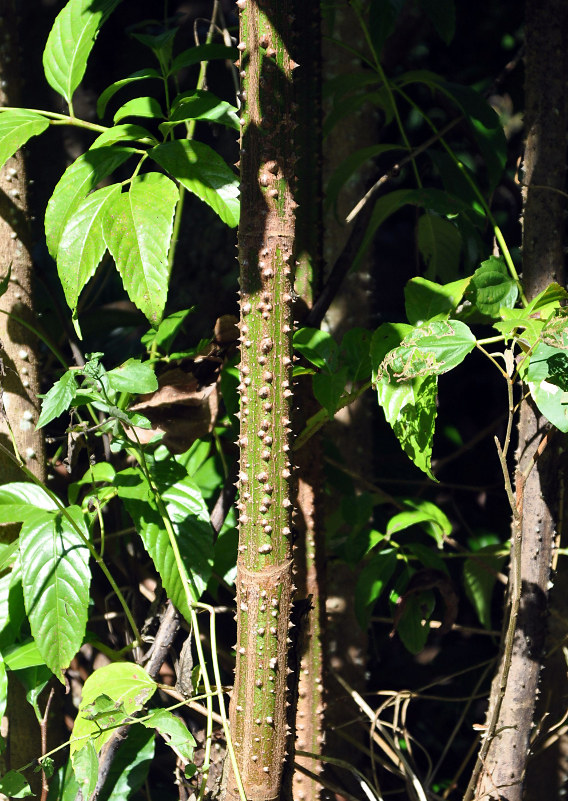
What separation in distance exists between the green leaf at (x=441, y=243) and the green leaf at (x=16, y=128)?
51cm

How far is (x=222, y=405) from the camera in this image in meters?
0.96

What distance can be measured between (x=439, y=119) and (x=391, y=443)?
0.67 metres

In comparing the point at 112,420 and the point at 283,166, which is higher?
the point at 283,166

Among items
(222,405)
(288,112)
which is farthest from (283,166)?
(222,405)

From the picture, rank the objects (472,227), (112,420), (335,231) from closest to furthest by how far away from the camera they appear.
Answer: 1. (112,420)
2. (472,227)
3. (335,231)

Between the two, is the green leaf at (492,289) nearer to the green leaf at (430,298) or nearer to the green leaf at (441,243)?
the green leaf at (430,298)

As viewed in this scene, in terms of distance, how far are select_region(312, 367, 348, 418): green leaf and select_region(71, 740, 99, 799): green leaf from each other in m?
0.37

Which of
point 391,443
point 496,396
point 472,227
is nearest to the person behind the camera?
point 472,227

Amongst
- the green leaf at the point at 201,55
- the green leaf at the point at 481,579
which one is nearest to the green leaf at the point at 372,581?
the green leaf at the point at 481,579

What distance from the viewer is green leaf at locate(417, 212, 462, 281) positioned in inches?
41.5

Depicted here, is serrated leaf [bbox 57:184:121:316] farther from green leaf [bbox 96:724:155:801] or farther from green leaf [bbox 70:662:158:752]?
green leaf [bbox 96:724:155:801]

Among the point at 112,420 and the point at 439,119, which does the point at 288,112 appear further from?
the point at 439,119

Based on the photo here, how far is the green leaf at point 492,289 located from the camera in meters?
0.81

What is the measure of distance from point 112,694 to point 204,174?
51 centimetres
